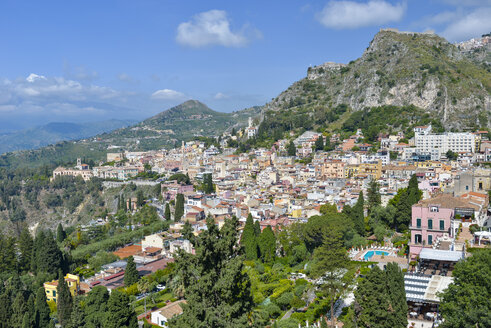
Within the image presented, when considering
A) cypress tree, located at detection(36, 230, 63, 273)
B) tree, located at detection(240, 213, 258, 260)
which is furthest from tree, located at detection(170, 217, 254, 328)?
cypress tree, located at detection(36, 230, 63, 273)

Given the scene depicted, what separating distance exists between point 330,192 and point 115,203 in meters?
40.8

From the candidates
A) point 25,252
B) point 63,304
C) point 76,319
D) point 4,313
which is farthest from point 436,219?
point 25,252

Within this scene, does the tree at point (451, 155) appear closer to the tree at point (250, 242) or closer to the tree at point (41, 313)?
the tree at point (250, 242)

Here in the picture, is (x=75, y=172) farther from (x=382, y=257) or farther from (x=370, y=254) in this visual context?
(x=382, y=257)

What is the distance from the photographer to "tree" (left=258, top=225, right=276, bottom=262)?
30.7m

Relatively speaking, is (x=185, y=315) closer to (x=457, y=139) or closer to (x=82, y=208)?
(x=457, y=139)

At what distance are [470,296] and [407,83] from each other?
7836 centimetres

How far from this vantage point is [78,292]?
104 feet

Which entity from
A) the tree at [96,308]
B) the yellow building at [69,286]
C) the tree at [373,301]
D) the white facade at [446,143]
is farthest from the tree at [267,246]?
the white facade at [446,143]

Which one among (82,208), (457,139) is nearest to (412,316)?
(457,139)

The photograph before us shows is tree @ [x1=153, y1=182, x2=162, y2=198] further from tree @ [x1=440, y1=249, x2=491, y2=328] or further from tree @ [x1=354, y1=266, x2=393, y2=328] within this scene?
tree @ [x1=440, y1=249, x2=491, y2=328]

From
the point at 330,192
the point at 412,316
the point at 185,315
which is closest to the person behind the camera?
the point at 185,315

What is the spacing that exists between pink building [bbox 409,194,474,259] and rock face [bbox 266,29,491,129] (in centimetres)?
5371

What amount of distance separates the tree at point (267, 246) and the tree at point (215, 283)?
62.5 ft
